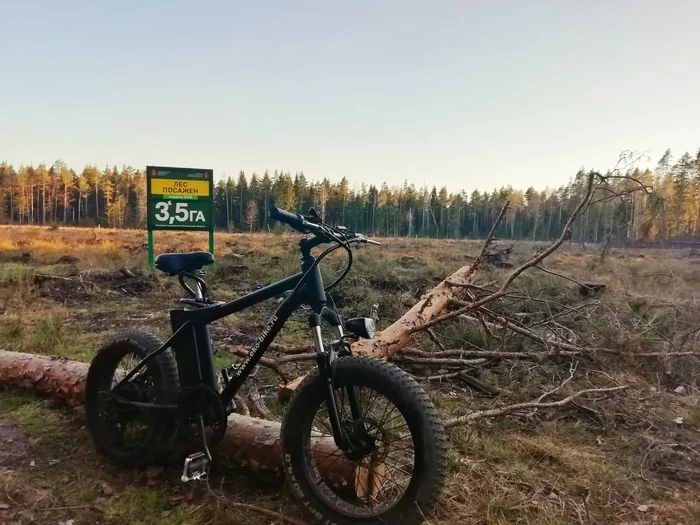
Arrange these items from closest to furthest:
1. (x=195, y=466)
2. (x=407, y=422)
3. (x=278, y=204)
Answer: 1. (x=407, y=422)
2. (x=195, y=466)
3. (x=278, y=204)

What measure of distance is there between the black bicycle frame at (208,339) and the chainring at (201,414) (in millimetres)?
52

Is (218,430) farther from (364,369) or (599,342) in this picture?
(599,342)

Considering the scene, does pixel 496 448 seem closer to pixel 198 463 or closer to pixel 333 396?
pixel 333 396

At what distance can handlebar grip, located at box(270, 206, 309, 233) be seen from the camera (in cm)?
232

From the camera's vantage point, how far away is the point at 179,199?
12.4 m

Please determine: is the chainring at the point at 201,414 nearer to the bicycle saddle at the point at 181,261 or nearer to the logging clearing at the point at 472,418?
the logging clearing at the point at 472,418

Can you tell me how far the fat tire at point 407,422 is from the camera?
213 cm

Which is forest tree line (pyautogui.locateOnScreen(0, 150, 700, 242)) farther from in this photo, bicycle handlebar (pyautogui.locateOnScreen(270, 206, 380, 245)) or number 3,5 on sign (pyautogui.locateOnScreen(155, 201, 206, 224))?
bicycle handlebar (pyautogui.locateOnScreen(270, 206, 380, 245))

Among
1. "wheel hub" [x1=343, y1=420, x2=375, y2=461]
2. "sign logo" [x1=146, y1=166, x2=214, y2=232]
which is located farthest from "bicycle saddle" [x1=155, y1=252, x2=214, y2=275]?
"sign logo" [x1=146, y1=166, x2=214, y2=232]

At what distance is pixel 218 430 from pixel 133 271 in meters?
10.8

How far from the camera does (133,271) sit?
12266 mm

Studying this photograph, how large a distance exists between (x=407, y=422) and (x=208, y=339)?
1.34 metres

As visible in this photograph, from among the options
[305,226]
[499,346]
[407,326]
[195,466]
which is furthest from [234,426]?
[499,346]

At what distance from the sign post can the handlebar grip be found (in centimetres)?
1026
